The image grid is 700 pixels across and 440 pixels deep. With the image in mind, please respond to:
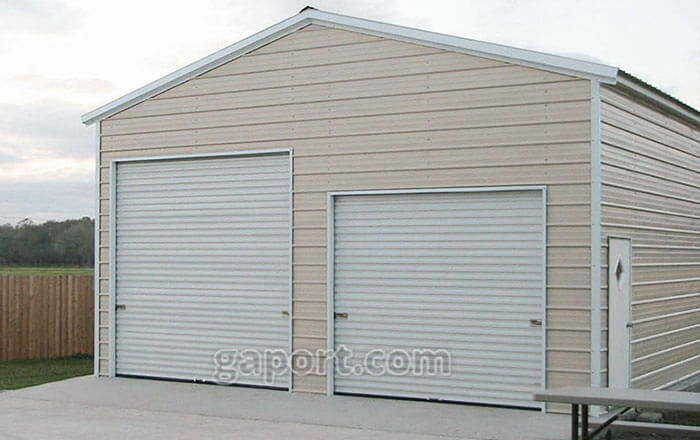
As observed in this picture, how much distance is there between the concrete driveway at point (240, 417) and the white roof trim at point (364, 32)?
11.5 feet

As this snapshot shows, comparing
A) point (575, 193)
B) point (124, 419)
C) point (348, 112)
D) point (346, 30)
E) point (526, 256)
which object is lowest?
point (124, 419)

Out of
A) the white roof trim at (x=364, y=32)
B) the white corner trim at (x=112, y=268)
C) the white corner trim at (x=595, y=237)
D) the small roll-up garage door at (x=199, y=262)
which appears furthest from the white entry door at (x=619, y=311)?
the white corner trim at (x=112, y=268)

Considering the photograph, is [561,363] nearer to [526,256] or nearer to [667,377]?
[526,256]

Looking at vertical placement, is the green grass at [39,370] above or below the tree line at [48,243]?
below

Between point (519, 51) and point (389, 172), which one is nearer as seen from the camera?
point (519, 51)

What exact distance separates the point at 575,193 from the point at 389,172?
209 centimetres

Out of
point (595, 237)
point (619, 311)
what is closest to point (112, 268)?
point (595, 237)

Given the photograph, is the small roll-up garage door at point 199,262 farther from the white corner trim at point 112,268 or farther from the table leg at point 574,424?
the table leg at point 574,424

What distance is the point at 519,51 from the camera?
9.77 m

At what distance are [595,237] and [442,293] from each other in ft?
5.96

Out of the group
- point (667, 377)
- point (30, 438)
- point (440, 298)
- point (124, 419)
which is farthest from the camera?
point (667, 377)

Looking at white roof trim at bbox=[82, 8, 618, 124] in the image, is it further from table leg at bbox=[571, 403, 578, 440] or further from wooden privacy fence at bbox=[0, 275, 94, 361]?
wooden privacy fence at bbox=[0, 275, 94, 361]

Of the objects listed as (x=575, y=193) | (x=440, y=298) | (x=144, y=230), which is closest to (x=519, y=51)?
(x=575, y=193)

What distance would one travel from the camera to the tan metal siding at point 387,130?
376 inches
